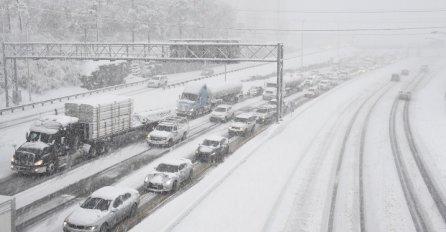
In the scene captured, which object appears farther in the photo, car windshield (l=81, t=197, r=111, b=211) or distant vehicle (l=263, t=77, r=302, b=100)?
distant vehicle (l=263, t=77, r=302, b=100)

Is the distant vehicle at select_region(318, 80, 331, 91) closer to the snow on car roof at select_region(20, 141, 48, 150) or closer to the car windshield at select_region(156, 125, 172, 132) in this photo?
the car windshield at select_region(156, 125, 172, 132)

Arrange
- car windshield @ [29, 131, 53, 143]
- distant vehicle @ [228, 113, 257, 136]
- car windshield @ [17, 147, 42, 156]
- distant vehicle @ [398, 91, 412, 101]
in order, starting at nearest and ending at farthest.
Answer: car windshield @ [17, 147, 42, 156]
car windshield @ [29, 131, 53, 143]
distant vehicle @ [228, 113, 257, 136]
distant vehicle @ [398, 91, 412, 101]

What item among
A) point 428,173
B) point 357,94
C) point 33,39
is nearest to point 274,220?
point 428,173

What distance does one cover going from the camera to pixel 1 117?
4716cm

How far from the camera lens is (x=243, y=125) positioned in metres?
41.3

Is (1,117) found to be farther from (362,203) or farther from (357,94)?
(357,94)

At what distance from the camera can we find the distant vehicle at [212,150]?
32375 millimetres

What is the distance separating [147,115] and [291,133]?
13115 millimetres

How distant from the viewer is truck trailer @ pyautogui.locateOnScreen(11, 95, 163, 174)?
92.8ft

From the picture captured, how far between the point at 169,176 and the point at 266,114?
24220 mm

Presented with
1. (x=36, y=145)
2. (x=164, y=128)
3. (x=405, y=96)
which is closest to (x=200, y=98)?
(x=164, y=128)

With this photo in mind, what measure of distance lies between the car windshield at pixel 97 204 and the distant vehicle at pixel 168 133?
15087mm

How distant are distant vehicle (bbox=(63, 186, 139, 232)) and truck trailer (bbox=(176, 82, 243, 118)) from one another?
26.9 meters

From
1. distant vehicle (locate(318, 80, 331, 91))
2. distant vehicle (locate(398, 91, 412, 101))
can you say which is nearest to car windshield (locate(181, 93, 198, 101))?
distant vehicle (locate(318, 80, 331, 91))
